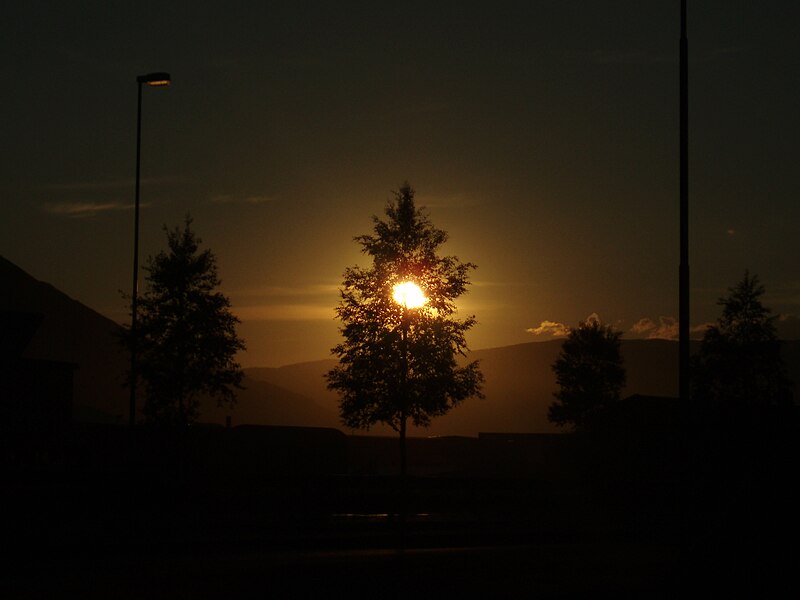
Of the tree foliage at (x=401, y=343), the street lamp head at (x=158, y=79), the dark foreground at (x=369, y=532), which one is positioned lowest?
the dark foreground at (x=369, y=532)

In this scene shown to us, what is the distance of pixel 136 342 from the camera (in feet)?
124

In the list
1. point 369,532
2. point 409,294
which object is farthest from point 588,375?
point 369,532

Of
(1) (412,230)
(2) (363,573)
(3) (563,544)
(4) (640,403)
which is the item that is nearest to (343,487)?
(1) (412,230)

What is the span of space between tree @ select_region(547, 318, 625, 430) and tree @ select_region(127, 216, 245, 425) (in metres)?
43.7

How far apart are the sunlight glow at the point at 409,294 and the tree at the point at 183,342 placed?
6198 mm

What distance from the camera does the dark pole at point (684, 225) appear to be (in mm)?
19109

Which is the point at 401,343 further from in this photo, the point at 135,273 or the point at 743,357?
the point at 743,357

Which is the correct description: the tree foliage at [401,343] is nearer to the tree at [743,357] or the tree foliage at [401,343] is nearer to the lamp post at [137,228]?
the lamp post at [137,228]

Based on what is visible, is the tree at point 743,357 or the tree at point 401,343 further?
the tree at point 743,357

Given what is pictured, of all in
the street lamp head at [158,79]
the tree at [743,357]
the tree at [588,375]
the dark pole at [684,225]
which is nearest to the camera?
the dark pole at [684,225]

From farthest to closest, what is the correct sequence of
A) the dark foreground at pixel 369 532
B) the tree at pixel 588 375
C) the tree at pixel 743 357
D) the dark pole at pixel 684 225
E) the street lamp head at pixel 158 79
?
the tree at pixel 588 375
the tree at pixel 743 357
the street lamp head at pixel 158 79
the dark pole at pixel 684 225
the dark foreground at pixel 369 532

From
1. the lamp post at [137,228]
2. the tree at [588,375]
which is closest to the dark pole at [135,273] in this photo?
the lamp post at [137,228]

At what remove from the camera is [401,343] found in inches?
1427

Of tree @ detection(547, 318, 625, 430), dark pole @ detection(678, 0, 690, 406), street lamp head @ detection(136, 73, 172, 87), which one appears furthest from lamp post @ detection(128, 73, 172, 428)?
tree @ detection(547, 318, 625, 430)
